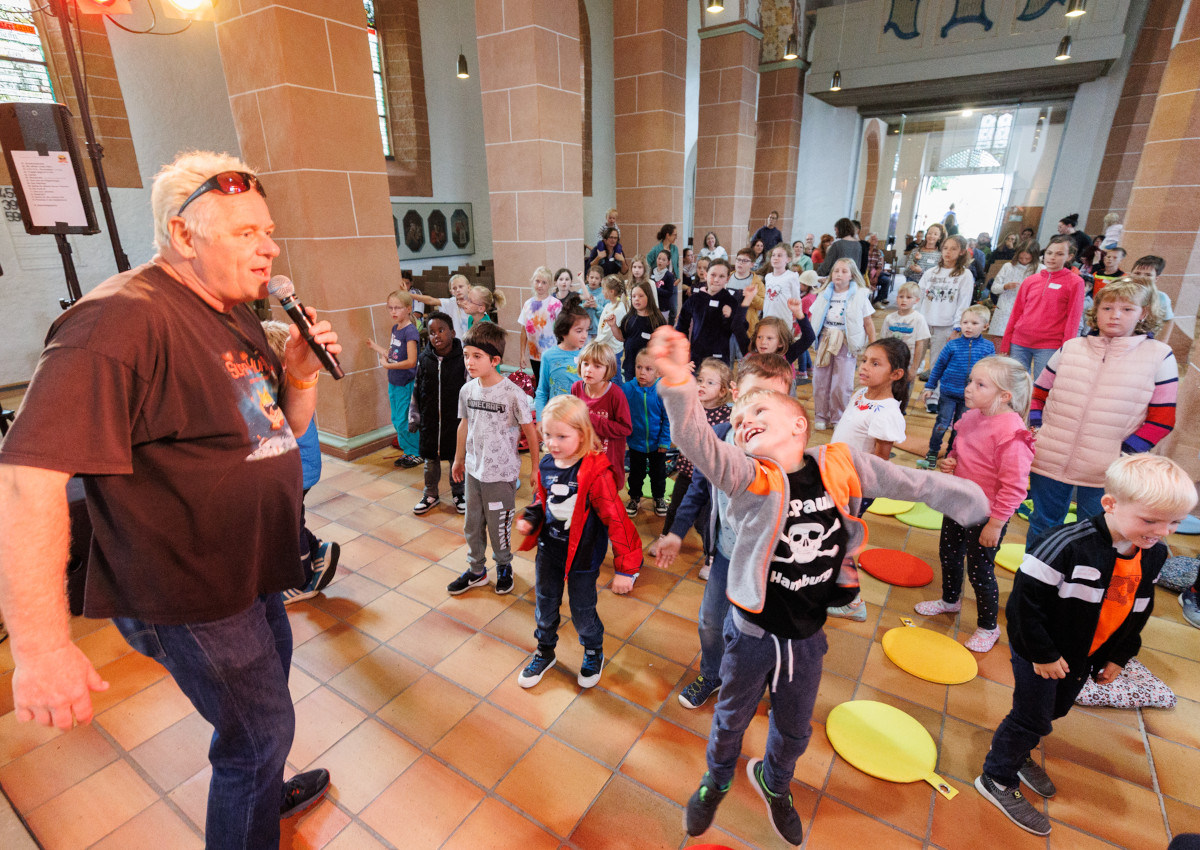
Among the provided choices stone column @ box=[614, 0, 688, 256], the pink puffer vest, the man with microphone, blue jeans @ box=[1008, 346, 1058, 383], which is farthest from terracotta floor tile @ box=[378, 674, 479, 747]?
stone column @ box=[614, 0, 688, 256]

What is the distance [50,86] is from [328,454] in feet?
19.4

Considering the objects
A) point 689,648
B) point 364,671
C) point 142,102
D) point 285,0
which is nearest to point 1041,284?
point 689,648

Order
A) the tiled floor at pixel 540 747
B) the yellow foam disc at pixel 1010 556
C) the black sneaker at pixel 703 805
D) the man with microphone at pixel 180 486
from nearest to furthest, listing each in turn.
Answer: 1. the man with microphone at pixel 180 486
2. the black sneaker at pixel 703 805
3. the tiled floor at pixel 540 747
4. the yellow foam disc at pixel 1010 556

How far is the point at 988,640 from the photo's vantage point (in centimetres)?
276

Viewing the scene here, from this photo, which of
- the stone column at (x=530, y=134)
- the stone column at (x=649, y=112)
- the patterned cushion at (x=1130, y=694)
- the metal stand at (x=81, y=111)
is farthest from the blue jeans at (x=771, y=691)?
the stone column at (x=649, y=112)

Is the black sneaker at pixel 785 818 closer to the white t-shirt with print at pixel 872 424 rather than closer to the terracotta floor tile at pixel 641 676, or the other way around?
the terracotta floor tile at pixel 641 676

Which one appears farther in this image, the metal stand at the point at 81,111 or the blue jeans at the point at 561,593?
→ the metal stand at the point at 81,111

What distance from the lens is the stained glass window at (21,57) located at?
6.18m

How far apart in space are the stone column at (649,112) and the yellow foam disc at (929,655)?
6404 millimetres

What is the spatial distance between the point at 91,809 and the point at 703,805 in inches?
85.3

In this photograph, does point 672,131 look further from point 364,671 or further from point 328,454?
point 364,671

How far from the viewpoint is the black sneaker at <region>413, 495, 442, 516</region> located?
4078 mm

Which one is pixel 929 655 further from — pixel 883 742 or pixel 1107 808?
pixel 1107 808

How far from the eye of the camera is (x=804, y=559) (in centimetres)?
163
